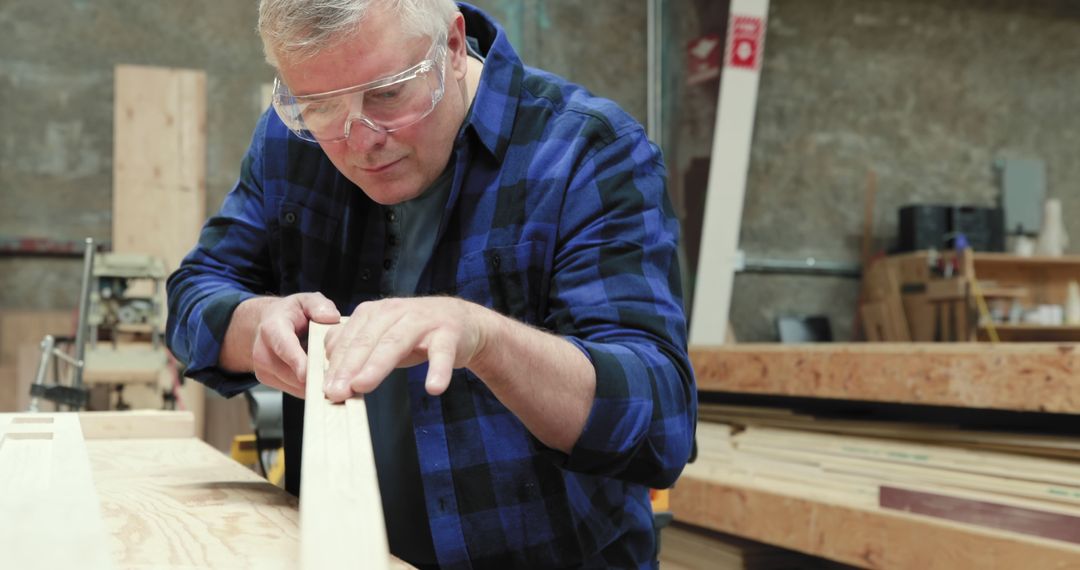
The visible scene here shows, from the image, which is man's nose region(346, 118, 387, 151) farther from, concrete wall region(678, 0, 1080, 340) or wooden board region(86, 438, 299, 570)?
concrete wall region(678, 0, 1080, 340)

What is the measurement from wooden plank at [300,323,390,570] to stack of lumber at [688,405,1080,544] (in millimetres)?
2229

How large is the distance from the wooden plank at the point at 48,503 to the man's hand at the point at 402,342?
0.27 meters

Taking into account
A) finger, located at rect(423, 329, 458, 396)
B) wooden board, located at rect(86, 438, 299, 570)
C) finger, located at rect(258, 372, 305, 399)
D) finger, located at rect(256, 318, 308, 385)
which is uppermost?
finger, located at rect(423, 329, 458, 396)

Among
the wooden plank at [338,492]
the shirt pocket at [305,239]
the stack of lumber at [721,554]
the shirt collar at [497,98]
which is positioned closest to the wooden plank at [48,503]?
the wooden plank at [338,492]

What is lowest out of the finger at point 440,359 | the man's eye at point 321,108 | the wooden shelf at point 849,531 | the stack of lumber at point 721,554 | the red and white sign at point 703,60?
the stack of lumber at point 721,554

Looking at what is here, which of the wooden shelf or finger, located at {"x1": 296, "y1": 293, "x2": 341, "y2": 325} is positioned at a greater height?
finger, located at {"x1": 296, "y1": 293, "x2": 341, "y2": 325}

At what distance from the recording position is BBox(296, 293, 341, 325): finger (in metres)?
1.33

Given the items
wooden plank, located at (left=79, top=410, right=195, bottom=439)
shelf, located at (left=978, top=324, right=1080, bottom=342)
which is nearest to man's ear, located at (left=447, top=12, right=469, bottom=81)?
wooden plank, located at (left=79, top=410, right=195, bottom=439)

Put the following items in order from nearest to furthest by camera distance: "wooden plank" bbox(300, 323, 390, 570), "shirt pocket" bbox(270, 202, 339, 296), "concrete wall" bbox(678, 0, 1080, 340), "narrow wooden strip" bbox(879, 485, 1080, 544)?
"wooden plank" bbox(300, 323, 390, 570)
"shirt pocket" bbox(270, 202, 339, 296)
"narrow wooden strip" bbox(879, 485, 1080, 544)
"concrete wall" bbox(678, 0, 1080, 340)

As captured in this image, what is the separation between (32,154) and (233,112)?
4.34 ft

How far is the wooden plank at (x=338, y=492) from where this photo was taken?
749 millimetres

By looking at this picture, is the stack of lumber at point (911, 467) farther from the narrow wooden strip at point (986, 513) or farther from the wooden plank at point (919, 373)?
the wooden plank at point (919, 373)

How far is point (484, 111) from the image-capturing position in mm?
1617

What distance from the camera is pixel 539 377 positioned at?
127 centimetres
